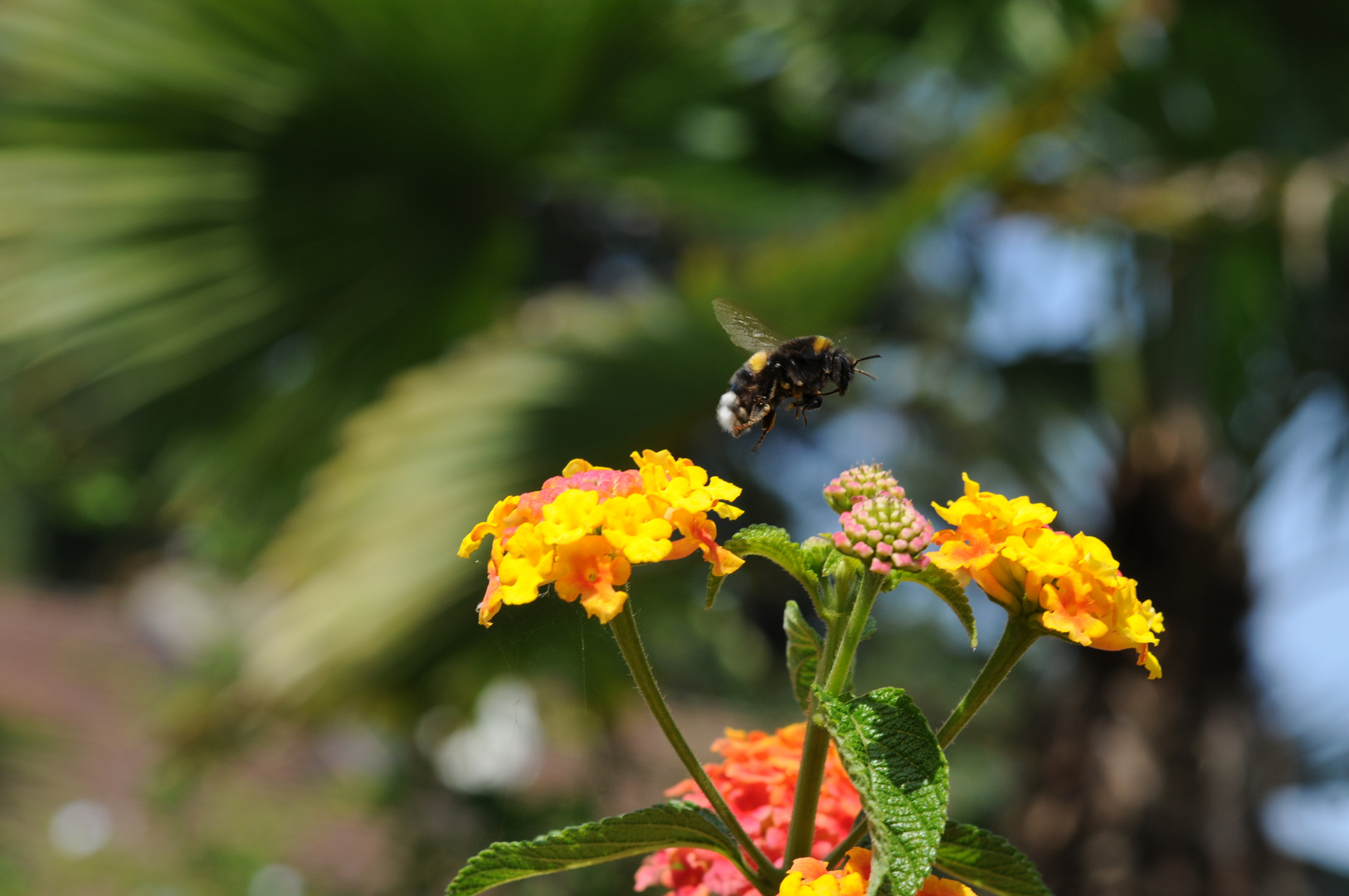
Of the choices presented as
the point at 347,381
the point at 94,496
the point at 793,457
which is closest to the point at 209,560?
the point at 94,496

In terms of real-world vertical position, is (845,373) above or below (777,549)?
above

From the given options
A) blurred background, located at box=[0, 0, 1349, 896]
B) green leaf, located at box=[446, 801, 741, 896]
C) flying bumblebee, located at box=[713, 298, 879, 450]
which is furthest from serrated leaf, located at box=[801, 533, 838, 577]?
blurred background, located at box=[0, 0, 1349, 896]

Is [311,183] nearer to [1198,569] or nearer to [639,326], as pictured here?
[639,326]

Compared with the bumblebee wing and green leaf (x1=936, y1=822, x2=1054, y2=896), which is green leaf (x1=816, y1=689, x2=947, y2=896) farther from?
the bumblebee wing

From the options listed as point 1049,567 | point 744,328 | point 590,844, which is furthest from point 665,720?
point 744,328

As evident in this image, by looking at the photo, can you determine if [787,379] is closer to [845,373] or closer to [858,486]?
[845,373]

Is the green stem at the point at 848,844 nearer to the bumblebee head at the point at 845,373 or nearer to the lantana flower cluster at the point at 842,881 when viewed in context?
the lantana flower cluster at the point at 842,881

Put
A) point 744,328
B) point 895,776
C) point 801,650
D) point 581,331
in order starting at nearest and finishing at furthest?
point 895,776
point 801,650
point 744,328
point 581,331
